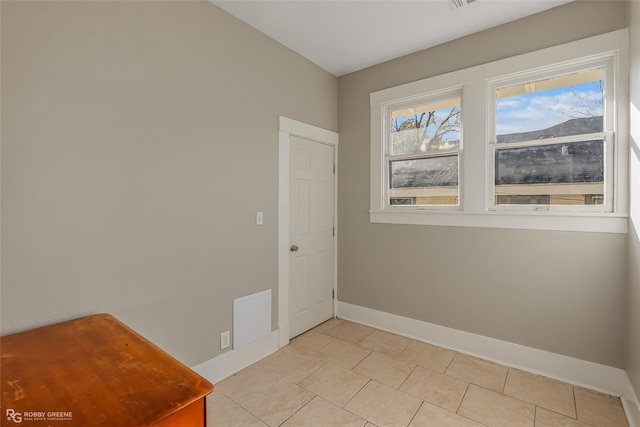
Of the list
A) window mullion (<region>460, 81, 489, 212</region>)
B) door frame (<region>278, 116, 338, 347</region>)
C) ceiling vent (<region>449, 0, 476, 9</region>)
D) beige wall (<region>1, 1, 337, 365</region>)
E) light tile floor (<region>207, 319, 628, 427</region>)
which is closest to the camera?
beige wall (<region>1, 1, 337, 365</region>)

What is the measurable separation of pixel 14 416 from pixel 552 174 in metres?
3.26

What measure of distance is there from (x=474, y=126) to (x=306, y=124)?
159cm

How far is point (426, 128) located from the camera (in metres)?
2.96

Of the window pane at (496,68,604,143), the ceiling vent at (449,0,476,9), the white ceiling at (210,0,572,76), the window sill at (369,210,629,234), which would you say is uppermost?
the white ceiling at (210,0,572,76)

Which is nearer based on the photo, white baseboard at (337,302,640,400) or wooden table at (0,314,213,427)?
wooden table at (0,314,213,427)

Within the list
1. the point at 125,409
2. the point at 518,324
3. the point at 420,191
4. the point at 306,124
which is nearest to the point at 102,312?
the point at 125,409

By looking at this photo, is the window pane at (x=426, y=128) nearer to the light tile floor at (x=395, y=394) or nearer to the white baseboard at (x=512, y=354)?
the white baseboard at (x=512, y=354)

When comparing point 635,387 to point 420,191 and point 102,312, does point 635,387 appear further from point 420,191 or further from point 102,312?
point 102,312

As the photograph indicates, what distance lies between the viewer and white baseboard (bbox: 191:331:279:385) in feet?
7.07

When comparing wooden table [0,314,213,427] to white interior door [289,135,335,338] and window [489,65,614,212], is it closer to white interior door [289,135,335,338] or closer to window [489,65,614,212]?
white interior door [289,135,335,338]

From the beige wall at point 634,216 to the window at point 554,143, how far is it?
229 mm

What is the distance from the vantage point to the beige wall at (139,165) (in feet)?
4.58

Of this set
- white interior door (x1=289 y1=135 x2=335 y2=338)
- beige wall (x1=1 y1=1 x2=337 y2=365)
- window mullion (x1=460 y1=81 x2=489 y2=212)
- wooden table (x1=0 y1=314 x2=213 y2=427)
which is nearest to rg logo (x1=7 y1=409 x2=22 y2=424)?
wooden table (x1=0 y1=314 x2=213 y2=427)
